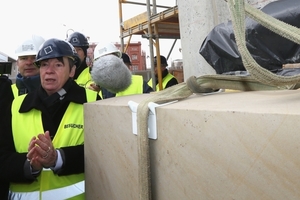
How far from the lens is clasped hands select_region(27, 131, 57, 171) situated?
1.31 m

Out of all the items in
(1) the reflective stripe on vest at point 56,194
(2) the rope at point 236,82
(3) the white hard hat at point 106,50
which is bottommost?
(1) the reflective stripe on vest at point 56,194

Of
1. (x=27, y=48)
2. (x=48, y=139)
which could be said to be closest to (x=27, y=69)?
(x=27, y=48)

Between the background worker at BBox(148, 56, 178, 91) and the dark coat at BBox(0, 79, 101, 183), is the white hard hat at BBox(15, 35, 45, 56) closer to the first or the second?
the dark coat at BBox(0, 79, 101, 183)

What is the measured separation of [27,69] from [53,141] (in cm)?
112

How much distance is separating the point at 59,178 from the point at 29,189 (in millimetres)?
153

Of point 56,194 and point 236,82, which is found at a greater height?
point 236,82

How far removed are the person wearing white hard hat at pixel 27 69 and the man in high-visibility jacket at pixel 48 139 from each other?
640 mm

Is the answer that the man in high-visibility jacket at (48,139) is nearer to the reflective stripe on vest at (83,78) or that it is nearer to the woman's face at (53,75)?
the woman's face at (53,75)

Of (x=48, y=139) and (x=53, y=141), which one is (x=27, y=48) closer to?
(x=53, y=141)

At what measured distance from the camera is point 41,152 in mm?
1324

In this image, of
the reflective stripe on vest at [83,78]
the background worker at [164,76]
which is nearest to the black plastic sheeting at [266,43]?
the reflective stripe on vest at [83,78]

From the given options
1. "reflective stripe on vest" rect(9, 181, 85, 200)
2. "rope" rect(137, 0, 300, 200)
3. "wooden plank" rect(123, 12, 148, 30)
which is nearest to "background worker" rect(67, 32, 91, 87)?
"reflective stripe on vest" rect(9, 181, 85, 200)

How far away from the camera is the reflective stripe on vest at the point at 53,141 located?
4.84ft

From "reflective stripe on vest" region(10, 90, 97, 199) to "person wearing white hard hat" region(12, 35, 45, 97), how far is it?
73 cm
